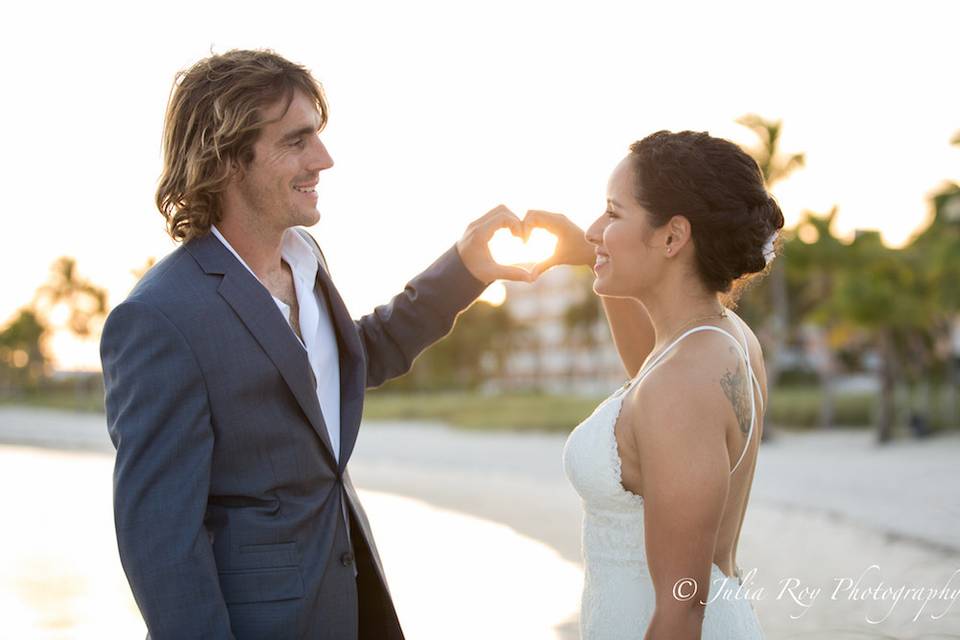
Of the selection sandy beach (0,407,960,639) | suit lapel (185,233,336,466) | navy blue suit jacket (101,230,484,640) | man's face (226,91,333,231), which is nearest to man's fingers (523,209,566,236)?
man's face (226,91,333,231)

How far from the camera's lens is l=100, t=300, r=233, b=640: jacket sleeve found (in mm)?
2430

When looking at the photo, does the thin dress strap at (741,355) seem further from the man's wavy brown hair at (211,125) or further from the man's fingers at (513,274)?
the man's wavy brown hair at (211,125)

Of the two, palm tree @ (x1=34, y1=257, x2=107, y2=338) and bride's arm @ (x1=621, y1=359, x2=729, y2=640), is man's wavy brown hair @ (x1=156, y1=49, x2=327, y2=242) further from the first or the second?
palm tree @ (x1=34, y1=257, x2=107, y2=338)

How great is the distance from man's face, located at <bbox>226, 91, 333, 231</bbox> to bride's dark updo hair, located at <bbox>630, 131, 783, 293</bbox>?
2.88 ft

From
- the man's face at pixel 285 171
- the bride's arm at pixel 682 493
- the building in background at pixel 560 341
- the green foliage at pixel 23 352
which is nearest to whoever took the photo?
the bride's arm at pixel 682 493

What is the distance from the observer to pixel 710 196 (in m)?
2.64

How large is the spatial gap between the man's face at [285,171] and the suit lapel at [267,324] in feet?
0.65

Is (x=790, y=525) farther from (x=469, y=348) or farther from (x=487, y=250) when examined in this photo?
(x=469, y=348)

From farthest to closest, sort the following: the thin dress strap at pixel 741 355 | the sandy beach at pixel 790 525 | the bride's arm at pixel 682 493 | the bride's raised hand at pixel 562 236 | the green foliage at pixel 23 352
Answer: the green foliage at pixel 23 352, the sandy beach at pixel 790 525, the bride's raised hand at pixel 562 236, the thin dress strap at pixel 741 355, the bride's arm at pixel 682 493

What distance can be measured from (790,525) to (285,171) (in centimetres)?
1440

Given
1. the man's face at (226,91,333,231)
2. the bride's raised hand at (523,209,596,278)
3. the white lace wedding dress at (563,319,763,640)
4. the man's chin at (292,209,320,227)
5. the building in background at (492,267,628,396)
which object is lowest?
the building in background at (492,267,628,396)

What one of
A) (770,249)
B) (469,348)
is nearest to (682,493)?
(770,249)
